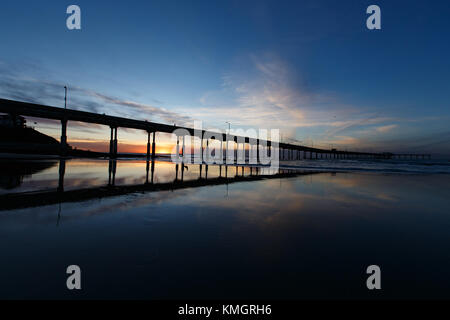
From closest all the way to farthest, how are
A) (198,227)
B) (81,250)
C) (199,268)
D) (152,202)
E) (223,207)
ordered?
(199,268) < (81,250) < (198,227) < (223,207) < (152,202)

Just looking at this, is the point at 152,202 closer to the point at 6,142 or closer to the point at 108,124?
the point at 108,124

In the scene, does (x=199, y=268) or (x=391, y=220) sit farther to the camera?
(x=391, y=220)

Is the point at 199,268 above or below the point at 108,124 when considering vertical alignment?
below

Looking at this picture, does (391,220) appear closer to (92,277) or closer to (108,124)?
(92,277)

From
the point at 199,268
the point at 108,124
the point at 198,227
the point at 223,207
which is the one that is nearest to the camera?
the point at 199,268

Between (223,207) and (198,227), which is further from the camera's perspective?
(223,207)

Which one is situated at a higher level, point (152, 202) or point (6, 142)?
point (6, 142)

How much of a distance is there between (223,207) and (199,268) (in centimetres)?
408
